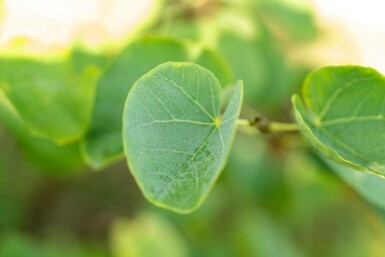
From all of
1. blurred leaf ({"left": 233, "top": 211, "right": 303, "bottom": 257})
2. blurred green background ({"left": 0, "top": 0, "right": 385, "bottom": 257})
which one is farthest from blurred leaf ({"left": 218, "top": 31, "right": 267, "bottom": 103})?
blurred leaf ({"left": 233, "top": 211, "right": 303, "bottom": 257})

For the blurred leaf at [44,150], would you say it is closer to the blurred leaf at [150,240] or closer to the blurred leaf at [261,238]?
the blurred leaf at [150,240]

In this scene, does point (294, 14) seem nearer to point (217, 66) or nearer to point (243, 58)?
point (243, 58)

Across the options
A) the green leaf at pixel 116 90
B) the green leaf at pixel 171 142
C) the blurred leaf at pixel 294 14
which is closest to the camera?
the green leaf at pixel 171 142

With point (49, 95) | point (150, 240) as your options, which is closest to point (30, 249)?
point (150, 240)

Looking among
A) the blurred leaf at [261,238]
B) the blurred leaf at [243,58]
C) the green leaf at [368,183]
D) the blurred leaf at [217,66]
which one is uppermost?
the blurred leaf at [217,66]

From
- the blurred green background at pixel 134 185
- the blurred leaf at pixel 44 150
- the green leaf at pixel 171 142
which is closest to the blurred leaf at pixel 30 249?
the blurred green background at pixel 134 185

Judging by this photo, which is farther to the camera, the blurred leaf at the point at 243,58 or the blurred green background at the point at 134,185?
the blurred leaf at the point at 243,58

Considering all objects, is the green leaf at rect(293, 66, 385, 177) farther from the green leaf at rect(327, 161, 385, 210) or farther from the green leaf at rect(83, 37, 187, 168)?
the green leaf at rect(83, 37, 187, 168)
